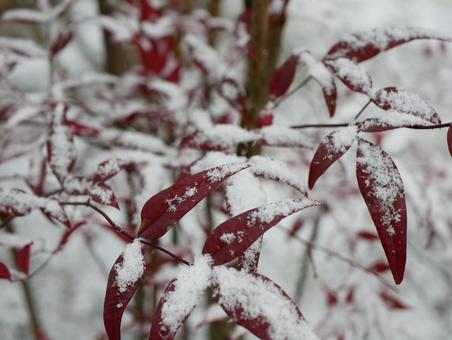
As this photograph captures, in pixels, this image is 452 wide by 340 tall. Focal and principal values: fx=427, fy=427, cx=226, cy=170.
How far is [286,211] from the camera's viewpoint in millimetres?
334

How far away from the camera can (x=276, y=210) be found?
0.34m

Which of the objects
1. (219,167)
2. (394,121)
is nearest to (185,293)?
(219,167)

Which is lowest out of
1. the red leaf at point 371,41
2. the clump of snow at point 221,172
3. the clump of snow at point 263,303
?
the clump of snow at point 263,303

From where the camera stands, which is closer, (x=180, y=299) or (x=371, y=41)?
(x=180, y=299)

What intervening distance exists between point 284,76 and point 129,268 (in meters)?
0.32

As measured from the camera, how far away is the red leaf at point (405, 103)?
0.39 meters

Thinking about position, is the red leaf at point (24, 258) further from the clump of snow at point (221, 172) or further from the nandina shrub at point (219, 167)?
the clump of snow at point (221, 172)

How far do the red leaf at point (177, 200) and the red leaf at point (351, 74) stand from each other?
0.55 ft

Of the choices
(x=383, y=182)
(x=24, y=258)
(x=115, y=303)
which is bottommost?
(x=24, y=258)

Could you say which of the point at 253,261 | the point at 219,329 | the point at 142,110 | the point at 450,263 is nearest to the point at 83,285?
the point at 219,329

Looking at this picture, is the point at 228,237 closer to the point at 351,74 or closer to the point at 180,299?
the point at 180,299

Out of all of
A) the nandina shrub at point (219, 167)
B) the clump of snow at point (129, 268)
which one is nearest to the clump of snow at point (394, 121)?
the nandina shrub at point (219, 167)

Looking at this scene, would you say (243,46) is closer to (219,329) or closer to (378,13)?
(219,329)

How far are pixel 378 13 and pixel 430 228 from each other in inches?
110
